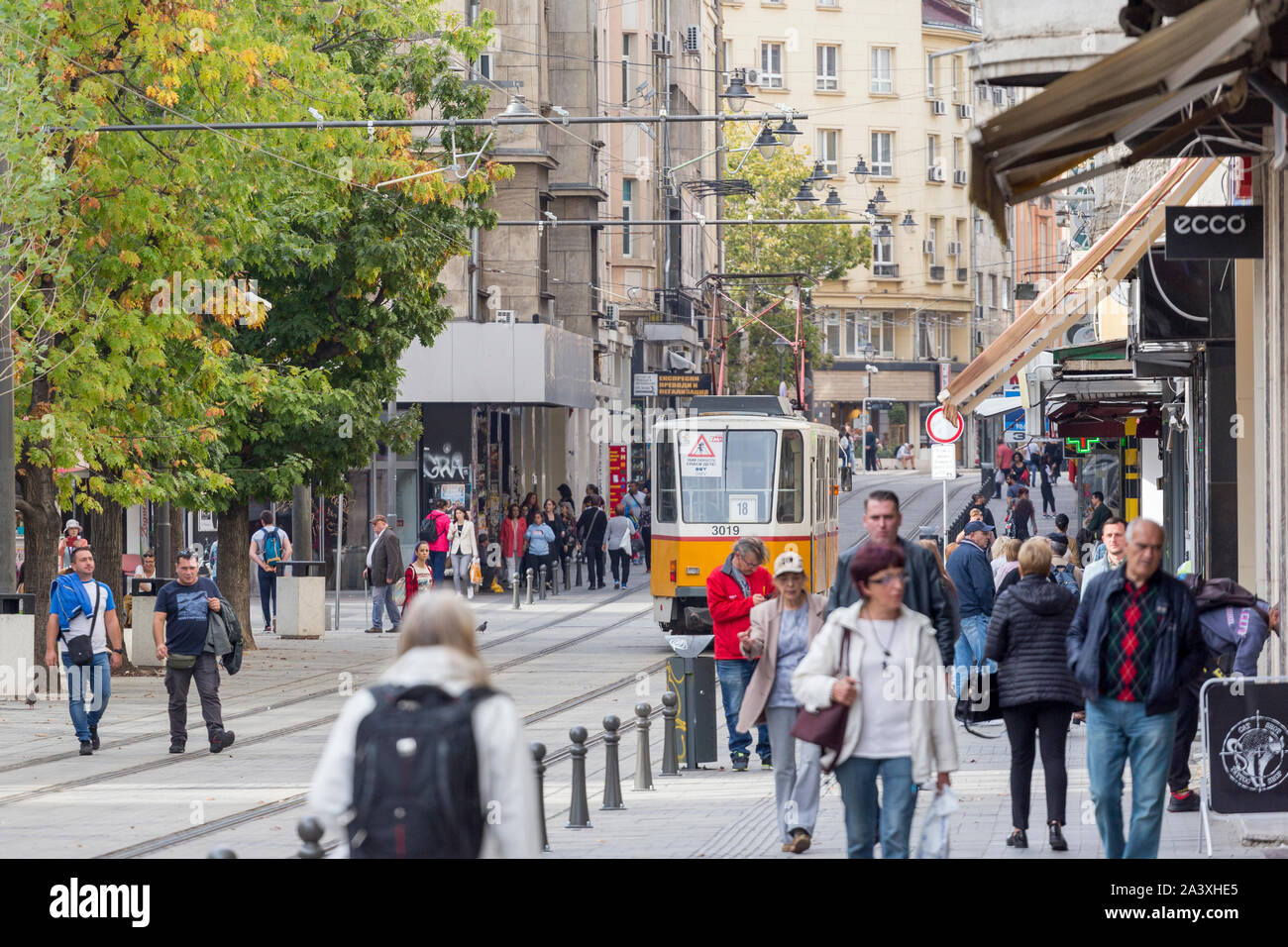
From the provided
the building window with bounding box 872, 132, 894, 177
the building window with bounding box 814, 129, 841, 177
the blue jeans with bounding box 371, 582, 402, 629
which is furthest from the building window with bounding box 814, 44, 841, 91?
the blue jeans with bounding box 371, 582, 402, 629

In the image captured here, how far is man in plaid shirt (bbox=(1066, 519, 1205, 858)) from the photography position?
9062 millimetres

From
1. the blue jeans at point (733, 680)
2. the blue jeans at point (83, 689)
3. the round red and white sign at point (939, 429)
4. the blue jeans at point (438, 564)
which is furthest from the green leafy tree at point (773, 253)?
the blue jeans at point (733, 680)

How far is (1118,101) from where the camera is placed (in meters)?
7.88

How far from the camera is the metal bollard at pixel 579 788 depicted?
12109mm

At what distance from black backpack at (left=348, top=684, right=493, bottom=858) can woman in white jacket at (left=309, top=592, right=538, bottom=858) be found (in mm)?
23

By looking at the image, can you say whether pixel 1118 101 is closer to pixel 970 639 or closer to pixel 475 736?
pixel 475 736

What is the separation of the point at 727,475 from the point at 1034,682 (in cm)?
1661

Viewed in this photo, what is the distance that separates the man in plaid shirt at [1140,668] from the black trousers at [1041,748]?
161 cm

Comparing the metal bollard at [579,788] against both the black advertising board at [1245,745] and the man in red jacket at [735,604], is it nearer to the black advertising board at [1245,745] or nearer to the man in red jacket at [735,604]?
the man in red jacket at [735,604]

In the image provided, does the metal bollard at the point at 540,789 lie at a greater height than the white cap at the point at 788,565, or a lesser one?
lesser

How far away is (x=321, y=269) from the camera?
26.6m

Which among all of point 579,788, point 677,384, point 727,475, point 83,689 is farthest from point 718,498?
point 677,384

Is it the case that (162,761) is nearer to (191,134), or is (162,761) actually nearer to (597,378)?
(191,134)
